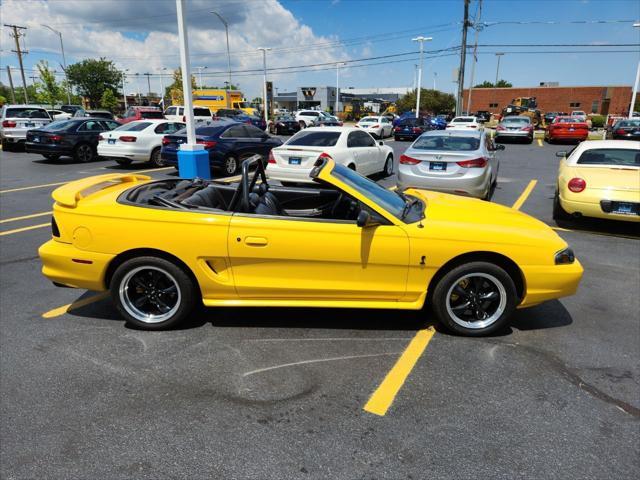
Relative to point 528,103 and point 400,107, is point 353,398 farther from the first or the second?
point 400,107

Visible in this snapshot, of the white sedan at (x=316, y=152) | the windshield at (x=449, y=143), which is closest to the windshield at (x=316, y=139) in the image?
the white sedan at (x=316, y=152)

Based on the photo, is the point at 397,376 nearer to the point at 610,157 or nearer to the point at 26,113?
the point at 610,157

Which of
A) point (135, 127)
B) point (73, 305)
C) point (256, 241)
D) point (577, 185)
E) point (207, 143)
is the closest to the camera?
point (256, 241)

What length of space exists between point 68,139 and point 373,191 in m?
14.4

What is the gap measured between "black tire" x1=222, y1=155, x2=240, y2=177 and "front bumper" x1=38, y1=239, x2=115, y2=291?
8.90 m

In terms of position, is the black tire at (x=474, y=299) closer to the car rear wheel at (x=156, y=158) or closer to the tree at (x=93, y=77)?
the car rear wheel at (x=156, y=158)

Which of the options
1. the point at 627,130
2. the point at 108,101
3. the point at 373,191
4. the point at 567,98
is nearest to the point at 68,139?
the point at 373,191

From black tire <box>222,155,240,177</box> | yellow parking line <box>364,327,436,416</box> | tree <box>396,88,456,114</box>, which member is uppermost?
tree <box>396,88,456,114</box>

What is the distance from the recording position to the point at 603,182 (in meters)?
6.80

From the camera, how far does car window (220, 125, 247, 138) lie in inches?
493

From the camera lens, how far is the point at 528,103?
61531mm

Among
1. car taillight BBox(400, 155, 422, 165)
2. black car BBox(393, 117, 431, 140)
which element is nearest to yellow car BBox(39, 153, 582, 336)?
car taillight BBox(400, 155, 422, 165)

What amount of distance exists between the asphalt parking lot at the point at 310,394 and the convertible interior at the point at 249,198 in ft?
3.29

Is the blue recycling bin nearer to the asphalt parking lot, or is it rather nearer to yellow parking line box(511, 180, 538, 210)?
the asphalt parking lot
